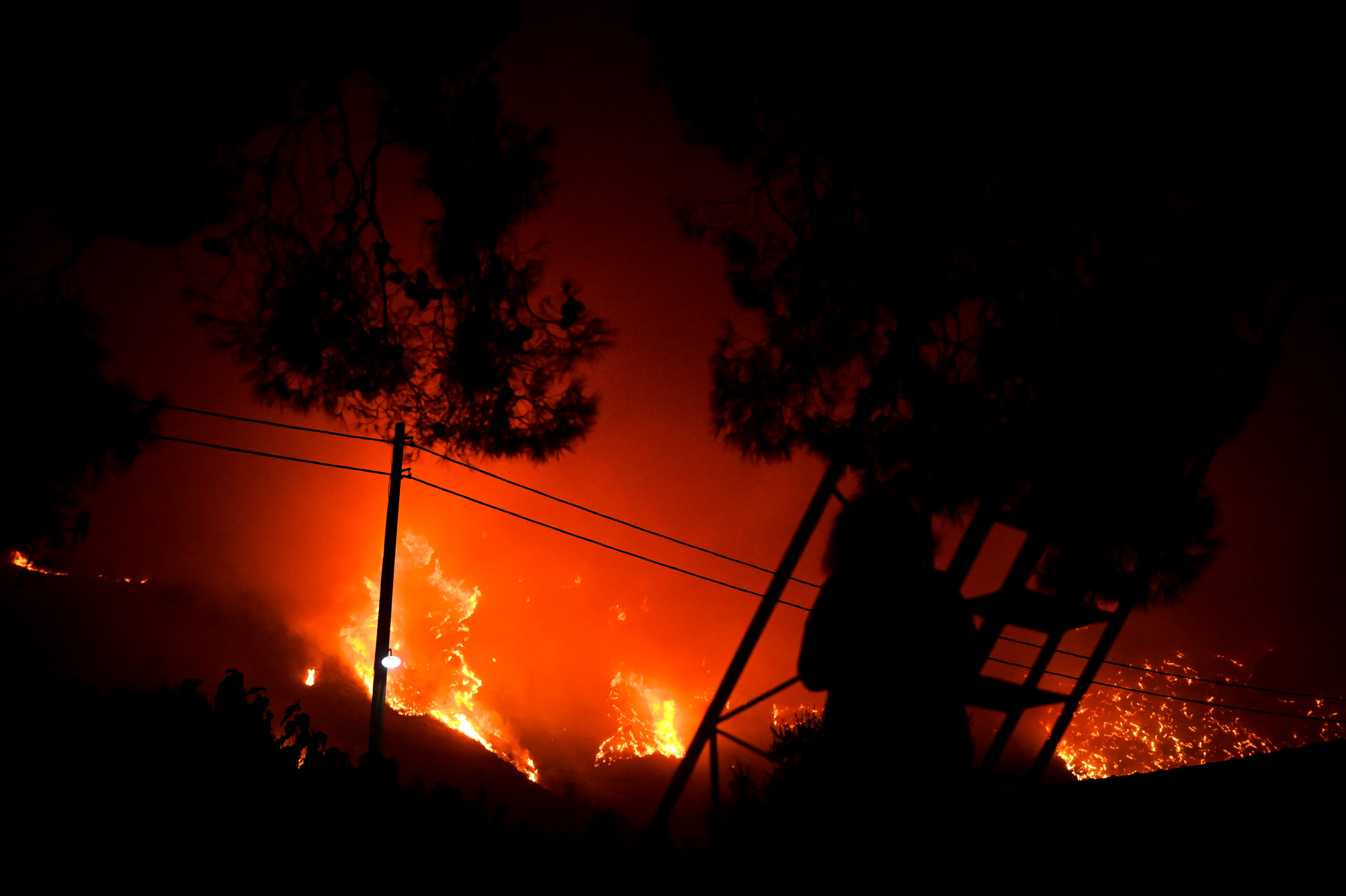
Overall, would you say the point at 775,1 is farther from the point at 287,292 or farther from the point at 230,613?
the point at 230,613

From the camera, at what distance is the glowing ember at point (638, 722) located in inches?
2672

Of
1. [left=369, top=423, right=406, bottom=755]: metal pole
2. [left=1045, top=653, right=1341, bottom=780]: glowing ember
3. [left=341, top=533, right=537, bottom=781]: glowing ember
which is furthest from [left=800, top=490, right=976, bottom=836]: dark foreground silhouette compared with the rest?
[left=1045, top=653, right=1341, bottom=780]: glowing ember

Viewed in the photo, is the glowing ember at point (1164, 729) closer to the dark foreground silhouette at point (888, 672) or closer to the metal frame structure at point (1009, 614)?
the metal frame structure at point (1009, 614)

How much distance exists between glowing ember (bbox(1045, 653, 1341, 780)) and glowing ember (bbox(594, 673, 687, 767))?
44.9m

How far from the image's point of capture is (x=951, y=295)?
193 inches

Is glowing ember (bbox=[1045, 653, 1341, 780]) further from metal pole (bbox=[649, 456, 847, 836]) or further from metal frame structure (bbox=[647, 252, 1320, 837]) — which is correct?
metal pole (bbox=[649, 456, 847, 836])

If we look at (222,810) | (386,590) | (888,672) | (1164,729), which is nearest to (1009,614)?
(888,672)

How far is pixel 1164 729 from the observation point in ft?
246

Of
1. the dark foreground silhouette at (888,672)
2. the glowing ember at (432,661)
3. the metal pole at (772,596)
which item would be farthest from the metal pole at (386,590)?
the glowing ember at (432,661)

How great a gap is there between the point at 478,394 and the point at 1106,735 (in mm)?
97675

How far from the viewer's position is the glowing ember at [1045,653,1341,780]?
229ft

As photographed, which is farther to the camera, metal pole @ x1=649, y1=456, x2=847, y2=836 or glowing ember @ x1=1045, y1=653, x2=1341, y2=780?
glowing ember @ x1=1045, y1=653, x2=1341, y2=780

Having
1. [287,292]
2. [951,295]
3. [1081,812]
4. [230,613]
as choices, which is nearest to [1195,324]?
[951,295]

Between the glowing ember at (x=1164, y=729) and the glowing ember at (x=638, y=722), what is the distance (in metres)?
44.9
